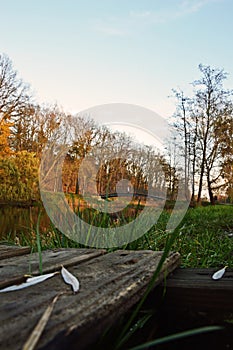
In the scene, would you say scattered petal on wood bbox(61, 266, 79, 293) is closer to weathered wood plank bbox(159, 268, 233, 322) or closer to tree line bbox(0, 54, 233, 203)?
weathered wood plank bbox(159, 268, 233, 322)

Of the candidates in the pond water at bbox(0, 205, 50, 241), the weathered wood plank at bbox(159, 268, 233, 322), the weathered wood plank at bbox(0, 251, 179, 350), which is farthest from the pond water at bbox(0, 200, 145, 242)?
the weathered wood plank at bbox(0, 251, 179, 350)

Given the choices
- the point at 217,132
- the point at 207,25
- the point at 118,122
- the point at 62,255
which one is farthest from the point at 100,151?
the point at 217,132

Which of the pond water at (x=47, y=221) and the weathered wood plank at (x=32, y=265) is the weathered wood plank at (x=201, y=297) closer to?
the weathered wood plank at (x=32, y=265)

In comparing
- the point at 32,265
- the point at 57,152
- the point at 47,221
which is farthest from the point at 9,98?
the point at 32,265

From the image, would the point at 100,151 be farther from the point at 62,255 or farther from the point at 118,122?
the point at 62,255

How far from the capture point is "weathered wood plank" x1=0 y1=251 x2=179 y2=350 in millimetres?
444

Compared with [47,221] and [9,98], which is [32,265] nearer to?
[47,221]

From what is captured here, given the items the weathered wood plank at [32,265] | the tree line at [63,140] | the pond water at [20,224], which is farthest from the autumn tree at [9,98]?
the weathered wood plank at [32,265]

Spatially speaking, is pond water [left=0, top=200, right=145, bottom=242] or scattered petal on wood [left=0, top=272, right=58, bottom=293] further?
pond water [left=0, top=200, right=145, bottom=242]

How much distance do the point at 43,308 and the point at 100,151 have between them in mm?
3981

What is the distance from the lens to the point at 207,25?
309 inches

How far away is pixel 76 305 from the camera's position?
0.56 metres

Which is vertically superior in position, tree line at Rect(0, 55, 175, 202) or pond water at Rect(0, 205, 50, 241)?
tree line at Rect(0, 55, 175, 202)

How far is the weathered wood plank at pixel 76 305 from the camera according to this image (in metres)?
0.44
